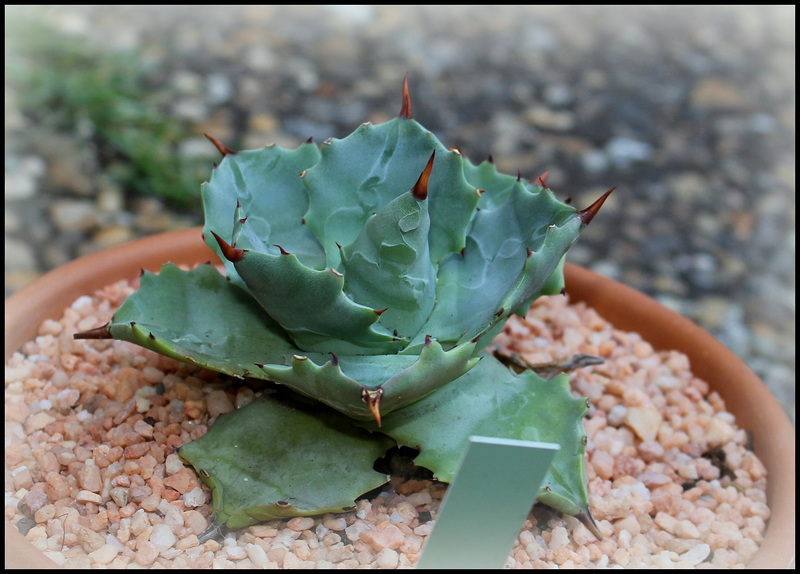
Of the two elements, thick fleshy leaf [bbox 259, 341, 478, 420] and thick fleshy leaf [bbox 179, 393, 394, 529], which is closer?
thick fleshy leaf [bbox 259, 341, 478, 420]

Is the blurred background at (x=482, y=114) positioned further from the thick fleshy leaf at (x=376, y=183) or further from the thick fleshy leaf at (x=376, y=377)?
the thick fleshy leaf at (x=376, y=377)

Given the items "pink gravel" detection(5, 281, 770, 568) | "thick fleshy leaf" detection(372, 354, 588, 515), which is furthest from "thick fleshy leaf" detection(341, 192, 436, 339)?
"pink gravel" detection(5, 281, 770, 568)

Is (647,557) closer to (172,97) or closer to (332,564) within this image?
(332,564)

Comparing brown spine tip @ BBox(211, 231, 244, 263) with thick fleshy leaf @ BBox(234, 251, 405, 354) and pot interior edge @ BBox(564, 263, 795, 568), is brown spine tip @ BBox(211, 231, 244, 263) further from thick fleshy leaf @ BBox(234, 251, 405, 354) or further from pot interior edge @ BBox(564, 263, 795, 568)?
pot interior edge @ BBox(564, 263, 795, 568)

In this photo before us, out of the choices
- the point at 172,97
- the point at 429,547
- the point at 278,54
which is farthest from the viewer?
the point at 278,54

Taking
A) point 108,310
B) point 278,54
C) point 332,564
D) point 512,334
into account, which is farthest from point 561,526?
point 278,54

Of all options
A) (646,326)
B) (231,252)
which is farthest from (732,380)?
(231,252)
